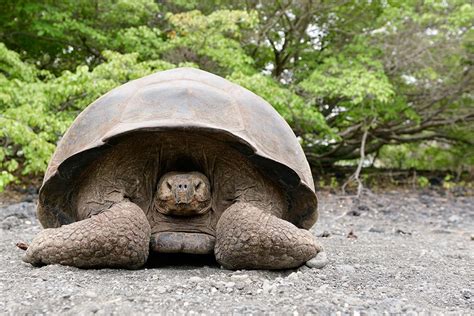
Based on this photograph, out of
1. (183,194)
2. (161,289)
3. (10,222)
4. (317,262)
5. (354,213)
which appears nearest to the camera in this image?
(161,289)

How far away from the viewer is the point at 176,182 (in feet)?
8.57

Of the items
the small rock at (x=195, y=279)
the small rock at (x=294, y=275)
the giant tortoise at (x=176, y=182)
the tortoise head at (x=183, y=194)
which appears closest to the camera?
the small rock at (x=195, y=279)

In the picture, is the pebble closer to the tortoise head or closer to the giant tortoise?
the giant tortoise

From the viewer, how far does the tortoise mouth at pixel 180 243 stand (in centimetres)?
265

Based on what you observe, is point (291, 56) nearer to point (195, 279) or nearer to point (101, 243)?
point (101, 243)

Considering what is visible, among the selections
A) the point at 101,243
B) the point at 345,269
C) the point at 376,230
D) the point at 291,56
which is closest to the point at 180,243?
the point at 101,243

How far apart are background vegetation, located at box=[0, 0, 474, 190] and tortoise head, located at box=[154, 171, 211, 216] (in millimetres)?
4138

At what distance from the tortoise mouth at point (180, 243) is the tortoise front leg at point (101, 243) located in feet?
0.32

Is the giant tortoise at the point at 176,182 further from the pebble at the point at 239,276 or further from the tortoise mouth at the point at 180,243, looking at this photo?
the pebble at the point at 239,276

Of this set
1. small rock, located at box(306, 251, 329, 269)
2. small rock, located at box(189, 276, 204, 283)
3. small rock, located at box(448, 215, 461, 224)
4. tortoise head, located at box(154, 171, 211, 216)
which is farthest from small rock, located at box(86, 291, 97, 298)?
small rock, located at box(448, 215, 461, 224)

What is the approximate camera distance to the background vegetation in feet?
25.7

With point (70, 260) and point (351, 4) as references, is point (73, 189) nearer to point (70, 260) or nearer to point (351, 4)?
point (70, 260)

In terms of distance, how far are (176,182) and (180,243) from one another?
12.1 inches

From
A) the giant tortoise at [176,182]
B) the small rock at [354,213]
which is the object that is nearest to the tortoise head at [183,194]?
the giant tortoise at [176,182]
